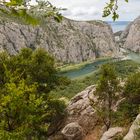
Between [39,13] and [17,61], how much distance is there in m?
46.3

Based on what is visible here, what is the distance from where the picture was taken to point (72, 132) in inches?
1754

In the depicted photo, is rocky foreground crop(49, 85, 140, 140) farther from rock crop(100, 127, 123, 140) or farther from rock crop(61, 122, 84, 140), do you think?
rock crop(100, 127, 123, 140)

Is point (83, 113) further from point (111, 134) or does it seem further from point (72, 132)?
point (111, 134)

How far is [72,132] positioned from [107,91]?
661cm

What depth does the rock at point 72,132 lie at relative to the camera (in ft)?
146

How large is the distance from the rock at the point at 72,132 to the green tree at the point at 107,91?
10.7ft

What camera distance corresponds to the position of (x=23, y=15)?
247 centimetres

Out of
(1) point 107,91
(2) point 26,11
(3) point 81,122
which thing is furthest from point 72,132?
(2) point 26,11

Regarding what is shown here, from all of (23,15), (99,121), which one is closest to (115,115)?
(99,121)

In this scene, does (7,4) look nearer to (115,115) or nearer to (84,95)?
(115,115)

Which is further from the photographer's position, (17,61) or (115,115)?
(17,61)

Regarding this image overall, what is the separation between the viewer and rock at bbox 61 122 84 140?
146 ft

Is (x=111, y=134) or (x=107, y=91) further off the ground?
(x=107, y=91)

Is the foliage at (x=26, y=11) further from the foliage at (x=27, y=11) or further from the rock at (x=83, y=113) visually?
the rock at (x=83, y=113)
